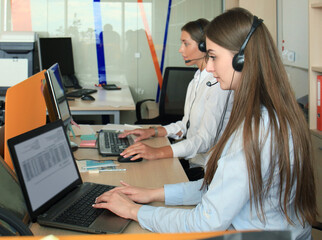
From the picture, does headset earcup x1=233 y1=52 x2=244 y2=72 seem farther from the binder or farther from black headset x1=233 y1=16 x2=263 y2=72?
the binder

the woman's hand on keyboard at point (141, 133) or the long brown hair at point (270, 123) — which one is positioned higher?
the long brown hair at point (270, 123)

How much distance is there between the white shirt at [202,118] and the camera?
2246mm

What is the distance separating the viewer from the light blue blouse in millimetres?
1216

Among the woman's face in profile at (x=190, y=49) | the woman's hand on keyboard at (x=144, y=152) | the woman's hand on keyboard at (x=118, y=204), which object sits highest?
the woman's face in profile at (x=190, y=49)

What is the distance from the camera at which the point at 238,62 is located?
1.31m

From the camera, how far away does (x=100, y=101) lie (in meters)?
3.96

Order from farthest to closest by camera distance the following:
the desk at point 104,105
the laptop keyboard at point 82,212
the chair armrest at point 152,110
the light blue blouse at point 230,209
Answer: the chair armrest at point 152,110
the desk at point 104,105
the laptop keyboard at point 82,212
the light blue blouse at point 230,209

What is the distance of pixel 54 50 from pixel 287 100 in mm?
3770

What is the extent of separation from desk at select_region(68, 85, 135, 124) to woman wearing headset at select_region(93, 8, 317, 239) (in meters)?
2.33

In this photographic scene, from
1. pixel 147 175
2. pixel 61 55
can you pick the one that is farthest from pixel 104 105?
pixel 147 175

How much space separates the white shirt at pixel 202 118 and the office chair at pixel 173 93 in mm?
1428

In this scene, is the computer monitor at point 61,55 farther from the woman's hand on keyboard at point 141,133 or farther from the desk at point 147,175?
the desk at point 147,175

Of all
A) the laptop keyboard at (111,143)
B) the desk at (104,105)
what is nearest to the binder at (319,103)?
the laptop keyboard at (111,143)

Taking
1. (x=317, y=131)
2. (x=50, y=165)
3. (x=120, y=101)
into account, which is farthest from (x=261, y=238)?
(x=120, y=101)
